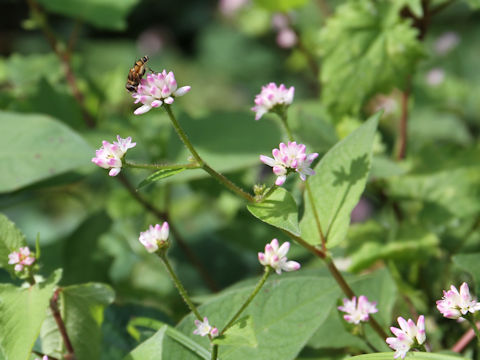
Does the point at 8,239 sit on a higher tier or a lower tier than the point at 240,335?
higher

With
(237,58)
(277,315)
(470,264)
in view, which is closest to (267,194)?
(277,315)

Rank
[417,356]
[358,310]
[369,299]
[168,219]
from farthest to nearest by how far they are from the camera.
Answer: [168,219] < [369,299] < [358,310] < [417,356]

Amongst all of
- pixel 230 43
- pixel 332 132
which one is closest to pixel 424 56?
pixel 332 132

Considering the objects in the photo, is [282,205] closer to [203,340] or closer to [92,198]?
[203,340]

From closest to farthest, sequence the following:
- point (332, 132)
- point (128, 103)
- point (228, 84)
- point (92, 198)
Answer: point (332, 132) → point (128, 103) → point (92, 198) → point (228, 84)

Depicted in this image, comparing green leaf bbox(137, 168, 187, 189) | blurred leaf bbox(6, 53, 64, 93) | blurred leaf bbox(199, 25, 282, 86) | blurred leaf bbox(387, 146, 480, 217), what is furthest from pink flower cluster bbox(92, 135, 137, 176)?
blurred leaf bbox(199, 25, 282, 86)

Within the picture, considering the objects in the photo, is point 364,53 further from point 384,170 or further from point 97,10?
point 97,10

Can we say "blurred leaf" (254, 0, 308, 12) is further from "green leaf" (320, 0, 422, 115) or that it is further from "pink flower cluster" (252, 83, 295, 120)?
"pink flower cluster" (252, 83, 295, 120)
